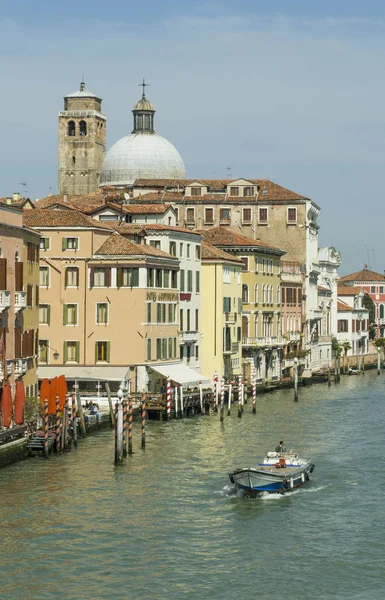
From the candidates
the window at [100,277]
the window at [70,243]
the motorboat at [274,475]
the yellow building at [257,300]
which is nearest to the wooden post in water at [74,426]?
the motorboat at [274,475]

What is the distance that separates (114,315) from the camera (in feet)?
216

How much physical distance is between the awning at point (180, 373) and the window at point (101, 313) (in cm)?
307

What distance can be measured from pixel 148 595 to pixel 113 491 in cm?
1120

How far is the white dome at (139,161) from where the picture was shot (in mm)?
110938

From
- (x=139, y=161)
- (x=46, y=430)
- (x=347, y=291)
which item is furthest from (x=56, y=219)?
(x=347, y=291)

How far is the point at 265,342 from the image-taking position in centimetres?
8662

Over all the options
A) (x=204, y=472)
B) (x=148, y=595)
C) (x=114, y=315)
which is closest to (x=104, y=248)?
(x=114, y=315)

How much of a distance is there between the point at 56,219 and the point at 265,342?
975 inches

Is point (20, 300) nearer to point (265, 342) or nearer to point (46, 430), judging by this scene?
point (46, 430)

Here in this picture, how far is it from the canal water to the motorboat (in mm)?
397

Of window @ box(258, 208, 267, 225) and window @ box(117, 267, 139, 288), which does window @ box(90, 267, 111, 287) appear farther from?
window @ box(258, 208, 267, 225)

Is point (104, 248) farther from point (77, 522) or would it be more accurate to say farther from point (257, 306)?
point (77, 522)

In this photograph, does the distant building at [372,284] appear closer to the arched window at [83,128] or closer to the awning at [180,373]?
the arched window at [83,128]

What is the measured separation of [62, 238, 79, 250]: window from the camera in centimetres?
6531
